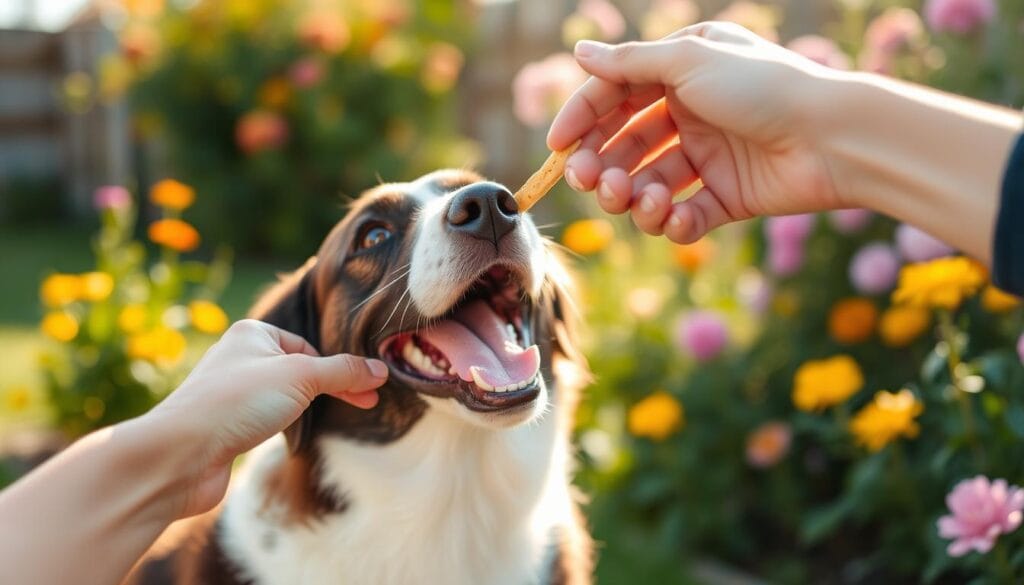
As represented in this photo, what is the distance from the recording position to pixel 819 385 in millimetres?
3102

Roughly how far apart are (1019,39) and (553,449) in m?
2.13

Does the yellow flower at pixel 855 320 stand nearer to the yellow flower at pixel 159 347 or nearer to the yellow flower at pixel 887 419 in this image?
the yellow flower at pixel 887 419

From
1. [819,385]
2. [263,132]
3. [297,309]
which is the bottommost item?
[263,132]

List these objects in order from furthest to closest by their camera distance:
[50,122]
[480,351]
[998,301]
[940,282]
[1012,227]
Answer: [50,122], [998,301], [940,282], [480,351], [1012,227]

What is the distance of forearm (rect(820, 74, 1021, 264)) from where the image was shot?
1.48 m

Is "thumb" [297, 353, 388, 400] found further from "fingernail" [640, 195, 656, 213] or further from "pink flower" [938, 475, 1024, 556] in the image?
"pink flower" [938, 475, 1024, 556]

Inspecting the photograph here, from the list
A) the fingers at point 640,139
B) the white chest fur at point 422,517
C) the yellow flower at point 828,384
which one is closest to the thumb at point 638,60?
the fingers at point 640,139

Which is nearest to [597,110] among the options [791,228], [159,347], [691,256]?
[791,228]

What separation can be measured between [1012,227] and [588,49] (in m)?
0.96

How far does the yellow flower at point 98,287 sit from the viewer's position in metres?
4.20

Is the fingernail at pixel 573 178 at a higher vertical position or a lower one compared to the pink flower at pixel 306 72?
higher

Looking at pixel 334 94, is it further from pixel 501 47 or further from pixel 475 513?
pixel 475 513

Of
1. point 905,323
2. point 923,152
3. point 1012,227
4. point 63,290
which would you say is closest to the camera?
point 1012,227

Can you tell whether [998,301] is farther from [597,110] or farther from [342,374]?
[342,374]
